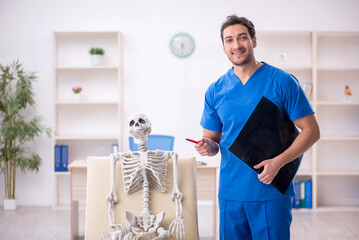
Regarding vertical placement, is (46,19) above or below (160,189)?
above

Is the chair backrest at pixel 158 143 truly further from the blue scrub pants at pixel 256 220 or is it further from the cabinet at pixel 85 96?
the blue scrub pants at pixel 256 220

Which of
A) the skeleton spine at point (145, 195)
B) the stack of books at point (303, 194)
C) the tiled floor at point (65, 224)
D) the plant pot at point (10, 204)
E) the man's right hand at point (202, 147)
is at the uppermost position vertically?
the man's right hand at point (202, 147)

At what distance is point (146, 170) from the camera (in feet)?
5.37

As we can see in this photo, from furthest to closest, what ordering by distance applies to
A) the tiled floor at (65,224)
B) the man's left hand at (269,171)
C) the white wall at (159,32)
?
the white wall at (159,32)
the tiled floor at (65,224)
the man's left hand at (269,171)

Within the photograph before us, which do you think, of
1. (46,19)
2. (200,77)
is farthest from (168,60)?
(46,19)

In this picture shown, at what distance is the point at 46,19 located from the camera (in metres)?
4.14

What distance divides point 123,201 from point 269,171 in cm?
63

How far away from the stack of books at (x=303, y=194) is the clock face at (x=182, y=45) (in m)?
1.76

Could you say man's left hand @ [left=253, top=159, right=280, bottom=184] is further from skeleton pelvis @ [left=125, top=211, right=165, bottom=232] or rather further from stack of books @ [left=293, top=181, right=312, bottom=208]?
stack of books @ [left=293, top=181, right=312, bottom=208]

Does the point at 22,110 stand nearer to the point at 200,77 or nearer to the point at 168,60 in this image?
the point at 168,60

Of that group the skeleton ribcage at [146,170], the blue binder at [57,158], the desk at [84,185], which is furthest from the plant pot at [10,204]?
the skeleton ribcage at [146,170]

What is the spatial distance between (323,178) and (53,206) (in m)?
2.88

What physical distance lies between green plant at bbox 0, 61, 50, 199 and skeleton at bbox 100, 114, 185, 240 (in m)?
2.48

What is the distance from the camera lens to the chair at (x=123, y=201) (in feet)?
5.42
